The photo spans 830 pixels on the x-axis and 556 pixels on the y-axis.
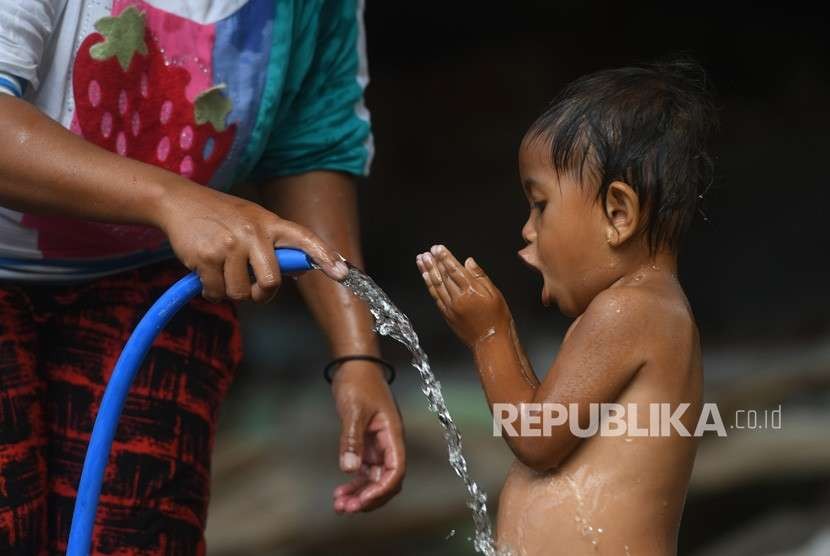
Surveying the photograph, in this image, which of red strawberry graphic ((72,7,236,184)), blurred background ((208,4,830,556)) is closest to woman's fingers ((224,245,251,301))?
red strawberry graphic ((72,7,236,184))

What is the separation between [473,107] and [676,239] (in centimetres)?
225

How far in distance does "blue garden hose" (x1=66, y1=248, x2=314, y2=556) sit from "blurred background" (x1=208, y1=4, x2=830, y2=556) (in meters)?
2.20

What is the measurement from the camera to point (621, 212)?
6.06 ft

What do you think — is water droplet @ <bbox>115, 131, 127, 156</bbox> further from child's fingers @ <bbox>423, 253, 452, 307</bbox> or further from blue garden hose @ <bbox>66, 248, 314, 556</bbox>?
child's fingers @ <bbox>423, 253, 452, 307</bbox>

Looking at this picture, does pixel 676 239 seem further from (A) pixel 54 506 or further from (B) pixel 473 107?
(B) pixel 473 107

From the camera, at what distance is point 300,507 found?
4.02 metres

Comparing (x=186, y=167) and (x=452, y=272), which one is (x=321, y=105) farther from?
(x=452, y=272)

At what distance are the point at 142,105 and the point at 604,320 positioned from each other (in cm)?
76

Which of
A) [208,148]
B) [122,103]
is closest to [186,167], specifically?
[208,148]

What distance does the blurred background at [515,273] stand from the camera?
3859 mm

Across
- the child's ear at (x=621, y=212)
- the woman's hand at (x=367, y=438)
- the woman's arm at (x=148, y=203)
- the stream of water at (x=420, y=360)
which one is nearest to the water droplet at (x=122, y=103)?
the woman's arm at (x=148, y=203)

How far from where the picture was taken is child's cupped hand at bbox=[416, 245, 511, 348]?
1.83 meters

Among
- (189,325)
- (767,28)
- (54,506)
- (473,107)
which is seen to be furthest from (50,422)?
(767,28)

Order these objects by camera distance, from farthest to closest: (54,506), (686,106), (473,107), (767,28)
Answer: (473,107) → (767,28) → (54,506) → (686,106)
